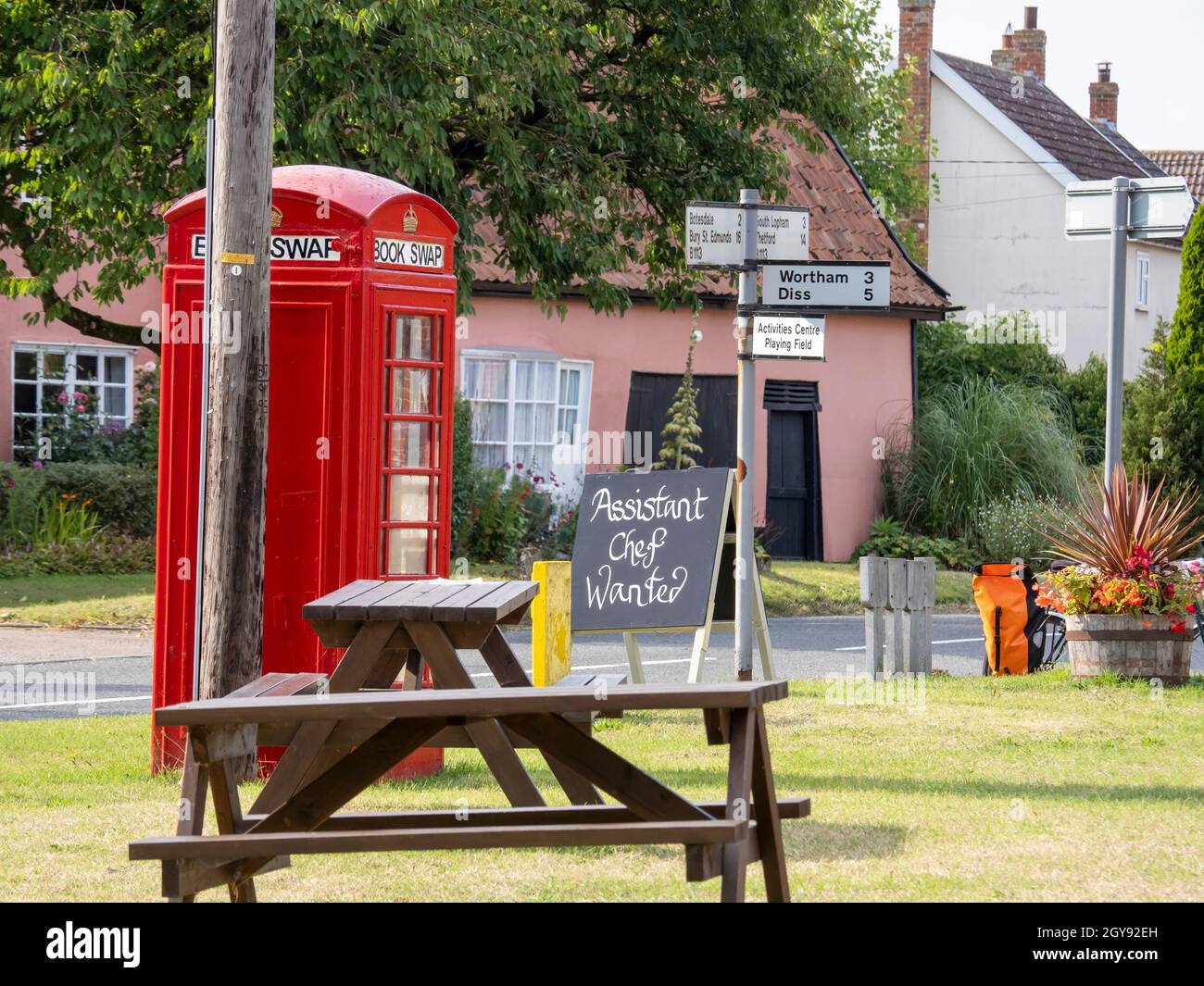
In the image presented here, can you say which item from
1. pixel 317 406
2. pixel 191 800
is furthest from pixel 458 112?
pixel 191 800

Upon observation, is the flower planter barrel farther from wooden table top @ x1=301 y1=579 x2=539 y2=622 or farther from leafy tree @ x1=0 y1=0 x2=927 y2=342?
leafy tree @ x1=0 y1=0 x2=927 y2=342

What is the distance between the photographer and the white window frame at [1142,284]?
37.0m

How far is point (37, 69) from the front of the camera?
45.8 feet

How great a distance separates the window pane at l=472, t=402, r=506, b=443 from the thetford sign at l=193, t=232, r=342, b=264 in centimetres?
1451

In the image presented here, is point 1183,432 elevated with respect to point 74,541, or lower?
elevated

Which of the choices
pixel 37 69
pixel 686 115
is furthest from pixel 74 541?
pixel 686 115

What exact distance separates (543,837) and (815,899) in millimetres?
1203

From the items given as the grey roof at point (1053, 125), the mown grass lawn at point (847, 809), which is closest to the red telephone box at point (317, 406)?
the mown grass lawn at point (847, 809)

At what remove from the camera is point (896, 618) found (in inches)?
500

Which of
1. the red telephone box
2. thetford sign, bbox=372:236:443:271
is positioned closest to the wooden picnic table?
the red telephone box

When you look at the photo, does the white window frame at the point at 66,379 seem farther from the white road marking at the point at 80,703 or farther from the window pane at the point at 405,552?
the window pane at the point at 405,552

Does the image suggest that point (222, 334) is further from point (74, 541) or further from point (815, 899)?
point (74, 541)

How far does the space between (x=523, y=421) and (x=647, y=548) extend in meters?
12.2

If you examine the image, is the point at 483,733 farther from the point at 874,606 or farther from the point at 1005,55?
the point at 1005,55
